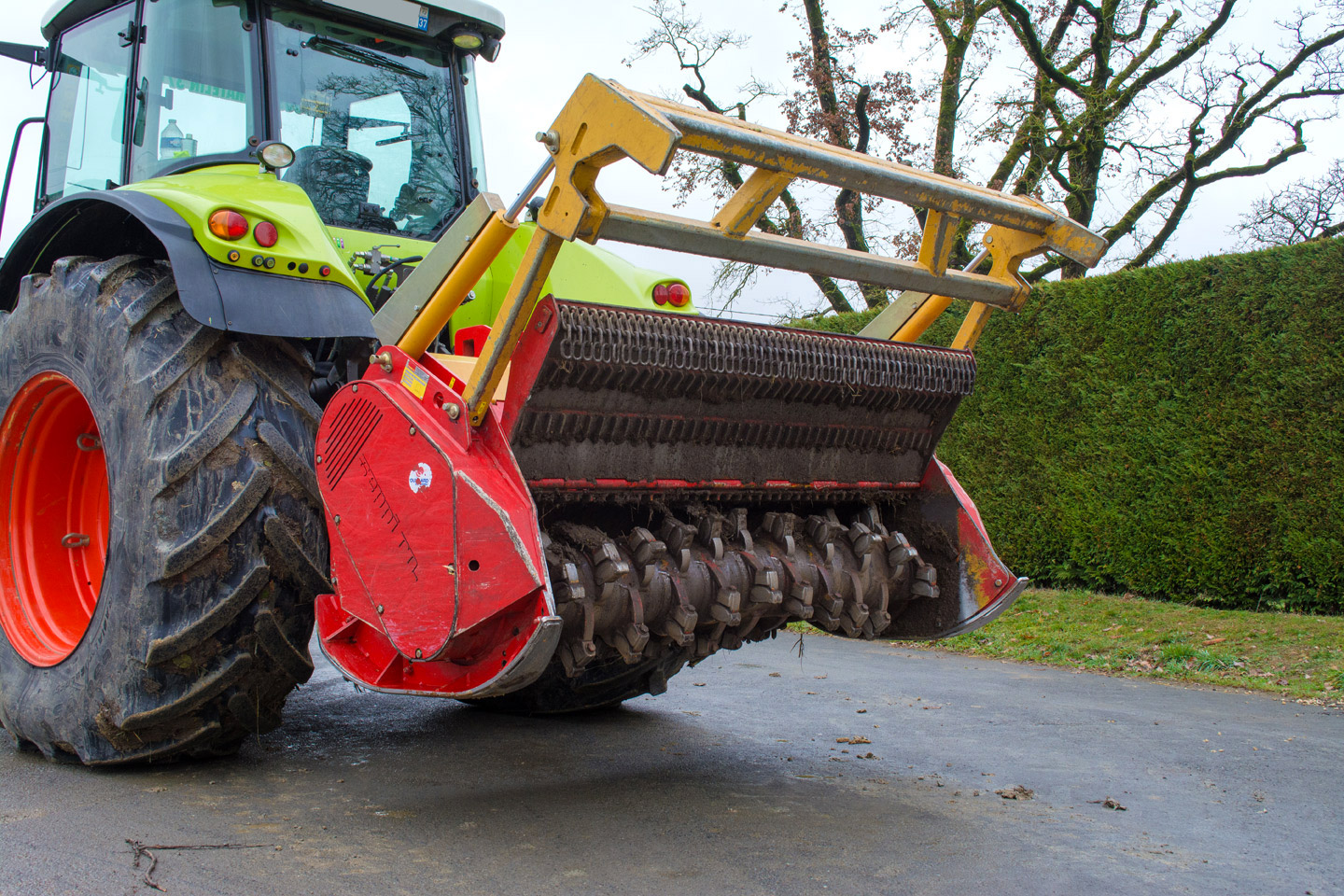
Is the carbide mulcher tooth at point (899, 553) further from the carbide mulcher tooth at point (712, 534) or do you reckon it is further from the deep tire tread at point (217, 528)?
the deep tire tread at point (217, 528)

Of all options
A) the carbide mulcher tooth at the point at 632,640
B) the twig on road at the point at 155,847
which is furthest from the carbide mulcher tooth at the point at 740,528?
the twig on road at the point at 155,847

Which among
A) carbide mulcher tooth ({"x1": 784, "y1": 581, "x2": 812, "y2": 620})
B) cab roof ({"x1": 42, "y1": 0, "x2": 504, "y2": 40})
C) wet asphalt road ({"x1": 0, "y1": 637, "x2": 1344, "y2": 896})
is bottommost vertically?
wet asphalt road ({"x1": 0, "y1": 637, "x2": 1344, "y2": 896})

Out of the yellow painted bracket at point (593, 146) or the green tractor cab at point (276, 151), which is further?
the green tractor cab at point (276, 151)

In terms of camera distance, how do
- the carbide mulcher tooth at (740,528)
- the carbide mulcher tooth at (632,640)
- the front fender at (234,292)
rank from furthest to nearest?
1. the carbide mulcher tooth at (740,528)
2. the front fender at (234,292)
3. the carbide mulcher tooth at (632,640)

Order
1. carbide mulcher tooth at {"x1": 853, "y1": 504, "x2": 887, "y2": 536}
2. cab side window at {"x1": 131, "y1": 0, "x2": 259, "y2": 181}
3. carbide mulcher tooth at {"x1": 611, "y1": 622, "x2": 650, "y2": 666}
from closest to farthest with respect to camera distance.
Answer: carbide mulcher tooth at {"x1": 611, "y1": 622, "x2": 650, "y2": 666} → carbide mulcher tooth at {"x1": 853, "y1": 504, "x2": 887, "y2": 536} → cab side window at {"x1": 131, "y1": 0, "x2": 259, "y2": 181}

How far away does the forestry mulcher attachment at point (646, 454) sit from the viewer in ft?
8.87

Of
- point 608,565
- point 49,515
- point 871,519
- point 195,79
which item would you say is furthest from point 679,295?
point 49,515

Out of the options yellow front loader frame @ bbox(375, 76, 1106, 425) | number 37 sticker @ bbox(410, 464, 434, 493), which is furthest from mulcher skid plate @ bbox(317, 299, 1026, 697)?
yellow front loader frame @ bbox(375, 76, 1106, 425)

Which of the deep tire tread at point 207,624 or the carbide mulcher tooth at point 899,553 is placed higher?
the carbide mulcher tooth at point 899,553

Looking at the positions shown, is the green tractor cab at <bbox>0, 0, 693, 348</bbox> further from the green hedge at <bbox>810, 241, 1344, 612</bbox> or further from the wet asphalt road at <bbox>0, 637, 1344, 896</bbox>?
the green hedge at <bbox>810, 241, 1344, 612</bbox>

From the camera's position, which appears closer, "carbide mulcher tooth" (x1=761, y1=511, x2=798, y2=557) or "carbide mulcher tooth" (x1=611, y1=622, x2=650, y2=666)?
"carbide mulcher tooth" (x1=611, y1=622, x2=650, y2=666)

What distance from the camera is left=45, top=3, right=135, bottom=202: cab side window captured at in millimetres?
4289

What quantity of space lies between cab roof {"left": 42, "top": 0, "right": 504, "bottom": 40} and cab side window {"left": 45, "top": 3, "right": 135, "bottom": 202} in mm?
54

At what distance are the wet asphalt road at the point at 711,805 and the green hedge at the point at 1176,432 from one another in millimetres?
2691
